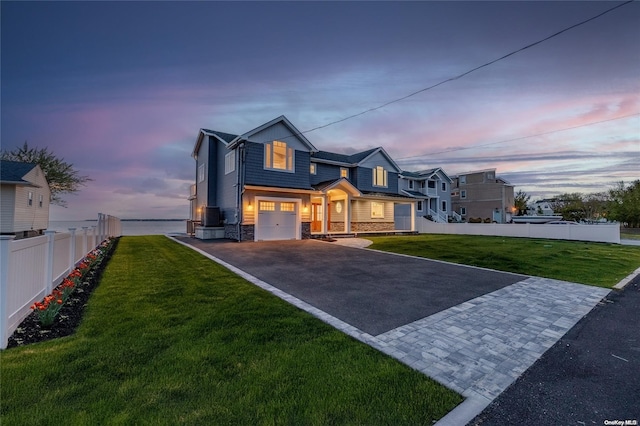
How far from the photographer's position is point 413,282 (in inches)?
282

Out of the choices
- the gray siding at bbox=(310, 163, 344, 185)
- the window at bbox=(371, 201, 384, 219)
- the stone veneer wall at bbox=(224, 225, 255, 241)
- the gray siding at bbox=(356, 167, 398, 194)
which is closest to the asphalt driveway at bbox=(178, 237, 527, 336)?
the stone veneer wall at bbox=(224, 225, 255, 241)

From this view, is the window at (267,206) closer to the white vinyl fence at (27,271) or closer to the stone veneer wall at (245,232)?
the stone veneer wall at (245,232)

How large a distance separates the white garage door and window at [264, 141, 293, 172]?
6.98 ft

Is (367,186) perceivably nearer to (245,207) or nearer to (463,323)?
(245,207)

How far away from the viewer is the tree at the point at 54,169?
26.1 m

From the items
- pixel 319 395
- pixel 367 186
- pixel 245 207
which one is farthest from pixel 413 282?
pixel 367 186

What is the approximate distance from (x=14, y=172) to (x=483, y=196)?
1887 inches

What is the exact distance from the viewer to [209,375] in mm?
2820

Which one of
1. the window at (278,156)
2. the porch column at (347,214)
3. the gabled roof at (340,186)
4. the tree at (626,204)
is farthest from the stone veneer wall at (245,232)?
the tree at (626,204)

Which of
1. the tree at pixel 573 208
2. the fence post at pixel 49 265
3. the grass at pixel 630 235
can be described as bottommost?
the grass at pixel 630 235

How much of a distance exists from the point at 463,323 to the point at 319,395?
308 centimetres

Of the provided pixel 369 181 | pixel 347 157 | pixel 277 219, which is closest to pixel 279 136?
pixel 277 219

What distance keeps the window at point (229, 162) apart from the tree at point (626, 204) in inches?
1807

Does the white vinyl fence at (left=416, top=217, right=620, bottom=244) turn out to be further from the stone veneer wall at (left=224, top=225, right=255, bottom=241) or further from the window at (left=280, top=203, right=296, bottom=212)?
the stone veneer wall at (left=224, top=225, right=255, bottom=241)
